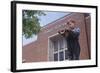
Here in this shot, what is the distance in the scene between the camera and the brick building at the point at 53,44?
149cm

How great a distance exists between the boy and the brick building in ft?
0.09

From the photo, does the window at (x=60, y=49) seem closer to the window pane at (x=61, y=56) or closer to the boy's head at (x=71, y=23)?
the window pane at (x=61, y=56)

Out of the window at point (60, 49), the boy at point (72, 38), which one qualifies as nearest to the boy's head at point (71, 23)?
the boy at point (72, 38)

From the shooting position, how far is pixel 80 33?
1.62m

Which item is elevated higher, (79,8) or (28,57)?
(79,8)

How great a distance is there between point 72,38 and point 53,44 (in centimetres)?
16

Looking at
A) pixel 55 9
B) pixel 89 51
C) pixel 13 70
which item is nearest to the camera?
pixel 13 70

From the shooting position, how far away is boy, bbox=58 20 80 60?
1587 mm

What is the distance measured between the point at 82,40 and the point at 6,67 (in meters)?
0.60

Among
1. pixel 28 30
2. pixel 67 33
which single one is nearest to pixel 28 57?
pixel 28 30

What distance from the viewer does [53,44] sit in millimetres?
1544

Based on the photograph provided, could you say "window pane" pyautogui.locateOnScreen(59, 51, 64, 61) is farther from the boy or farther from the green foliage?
the green foliage

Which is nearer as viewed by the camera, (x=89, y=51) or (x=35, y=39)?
(x=35, y=39)

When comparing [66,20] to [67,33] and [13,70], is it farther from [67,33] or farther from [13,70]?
[13,70]
